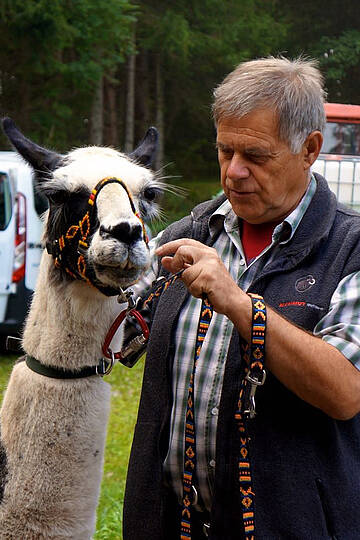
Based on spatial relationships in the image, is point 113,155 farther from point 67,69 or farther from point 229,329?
point 67,69

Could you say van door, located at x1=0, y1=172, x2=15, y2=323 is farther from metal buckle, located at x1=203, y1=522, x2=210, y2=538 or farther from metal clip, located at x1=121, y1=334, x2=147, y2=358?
metal buckle, located at x1=203, y1=522, x2=210, y2=538

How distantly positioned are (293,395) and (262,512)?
0.97 ft

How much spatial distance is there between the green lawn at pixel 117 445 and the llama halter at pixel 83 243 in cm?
85

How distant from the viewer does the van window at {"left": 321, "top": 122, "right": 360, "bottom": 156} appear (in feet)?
25.2

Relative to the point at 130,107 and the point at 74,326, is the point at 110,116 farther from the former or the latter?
the point at 74,326

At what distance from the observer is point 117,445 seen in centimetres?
568

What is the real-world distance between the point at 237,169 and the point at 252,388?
1.88 feet

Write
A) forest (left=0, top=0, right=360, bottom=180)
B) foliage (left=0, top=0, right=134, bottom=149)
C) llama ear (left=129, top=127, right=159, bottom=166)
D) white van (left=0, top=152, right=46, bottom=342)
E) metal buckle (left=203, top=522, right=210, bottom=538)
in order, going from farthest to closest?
forest (left=0, top=0, right=360, bottom=180), foliage (left=0, top=0, right=134, bottom=149), white van (left=0, top=152, right=46, bottom=342), llama ear (left=129, top=127, right=159, bottom=166), metal buckle (left=203, top=522, right=210, bottom=538)

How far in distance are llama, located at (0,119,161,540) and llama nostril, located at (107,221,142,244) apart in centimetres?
13

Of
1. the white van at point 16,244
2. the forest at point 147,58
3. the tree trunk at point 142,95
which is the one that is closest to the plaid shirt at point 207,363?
the white van at point 16,244

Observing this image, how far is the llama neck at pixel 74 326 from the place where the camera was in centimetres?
226

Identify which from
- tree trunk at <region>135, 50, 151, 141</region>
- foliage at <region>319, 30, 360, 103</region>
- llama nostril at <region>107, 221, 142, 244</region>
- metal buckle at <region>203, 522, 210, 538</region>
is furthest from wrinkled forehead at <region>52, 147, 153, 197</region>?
tree trunk at <region>135, 50, 151, 141</region>

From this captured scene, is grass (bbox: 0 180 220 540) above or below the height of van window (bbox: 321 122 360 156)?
below

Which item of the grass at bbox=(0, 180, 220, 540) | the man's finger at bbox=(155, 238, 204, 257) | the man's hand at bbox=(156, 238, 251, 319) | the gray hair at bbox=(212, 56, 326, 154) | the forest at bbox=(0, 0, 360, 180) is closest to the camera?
the man's hand at bbox=(156, 238, 251, 319)
